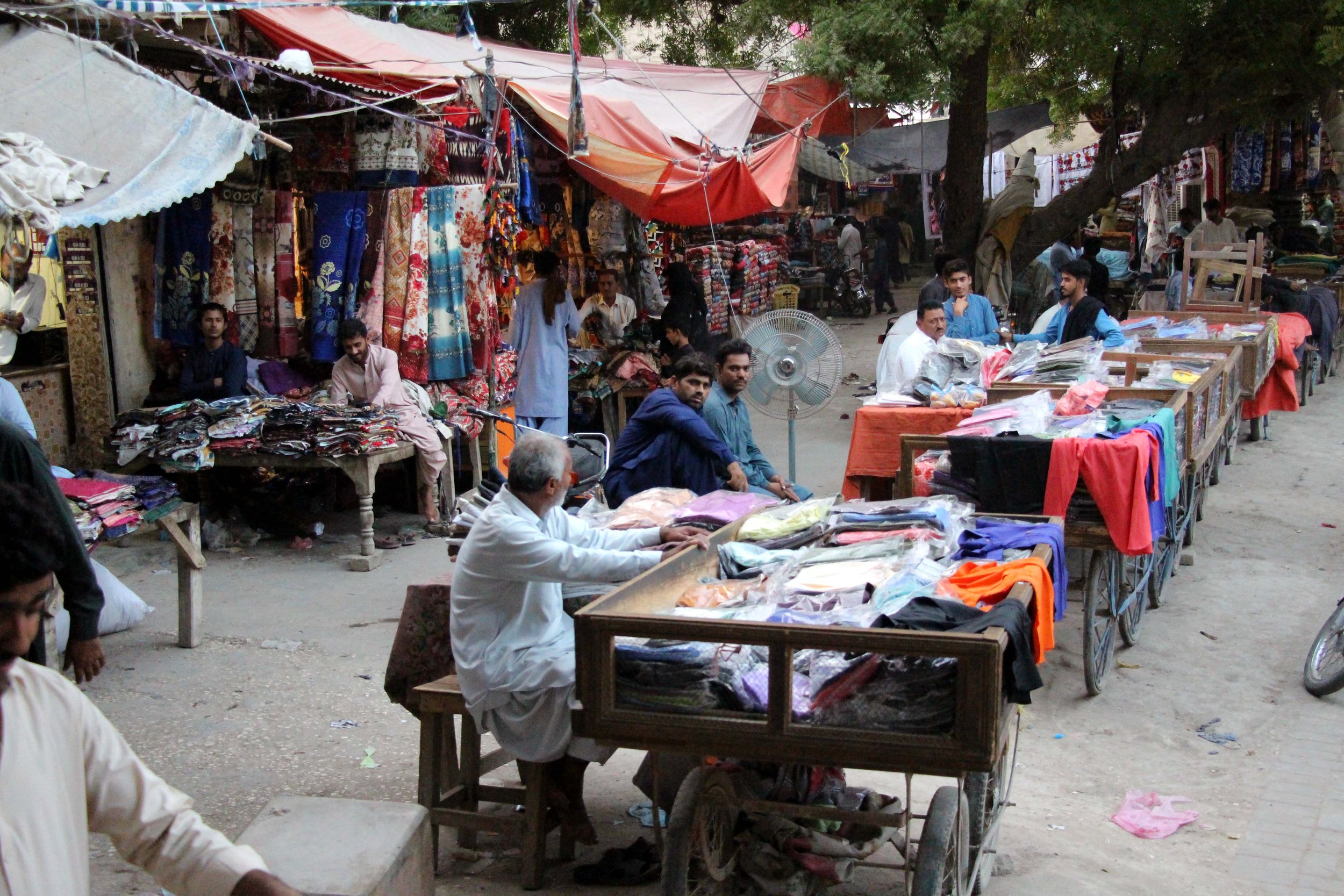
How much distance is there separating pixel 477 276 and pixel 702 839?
6.05 meters

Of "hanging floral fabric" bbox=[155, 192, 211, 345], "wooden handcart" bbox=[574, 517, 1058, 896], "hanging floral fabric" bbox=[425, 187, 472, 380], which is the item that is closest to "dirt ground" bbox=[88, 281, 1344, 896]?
"wooden handcart" bbox=[574, 517, 1058, 896]

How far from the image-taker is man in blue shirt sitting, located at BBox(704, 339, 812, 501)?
6.52 m

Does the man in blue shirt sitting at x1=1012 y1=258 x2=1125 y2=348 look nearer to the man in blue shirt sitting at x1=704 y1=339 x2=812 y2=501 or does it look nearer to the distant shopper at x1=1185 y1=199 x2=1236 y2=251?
the man in blue shirt sitting at x1=704 y1=339 x2=812 y2=501

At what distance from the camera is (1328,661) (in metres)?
6.11

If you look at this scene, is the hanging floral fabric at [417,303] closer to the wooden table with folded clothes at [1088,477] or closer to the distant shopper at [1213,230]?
the wooden table with folded clothes at [1088,477]

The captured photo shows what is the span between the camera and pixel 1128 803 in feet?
16.5

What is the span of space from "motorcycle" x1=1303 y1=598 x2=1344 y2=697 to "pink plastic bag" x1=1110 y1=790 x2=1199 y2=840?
140cm

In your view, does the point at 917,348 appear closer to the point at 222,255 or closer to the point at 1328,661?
the point at 1328,661

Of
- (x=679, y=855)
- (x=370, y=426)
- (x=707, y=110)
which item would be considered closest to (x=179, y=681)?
(x=370, y=426)

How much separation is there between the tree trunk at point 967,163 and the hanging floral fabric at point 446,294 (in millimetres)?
6096

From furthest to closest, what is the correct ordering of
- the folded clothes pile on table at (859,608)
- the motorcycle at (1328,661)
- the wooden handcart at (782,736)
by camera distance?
the motorcycle at (1328,661) → the folded clothes pile on table at (859,608) → the wooden handcart at (782,736)

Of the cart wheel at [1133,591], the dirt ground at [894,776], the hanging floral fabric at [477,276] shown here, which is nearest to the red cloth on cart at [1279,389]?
the dirt ground at [894,776]

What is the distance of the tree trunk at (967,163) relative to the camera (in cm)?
1301

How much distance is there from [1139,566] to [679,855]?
13.3 ft
